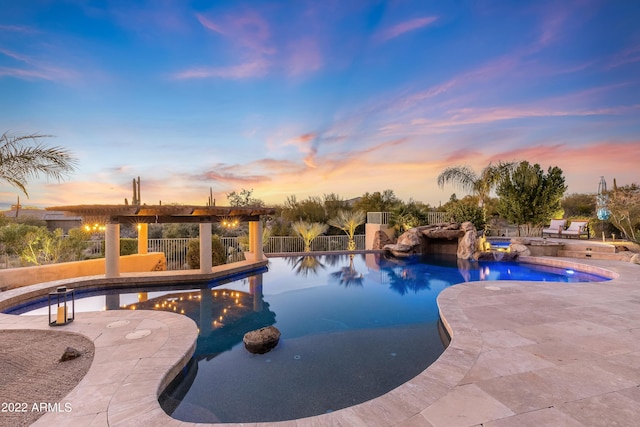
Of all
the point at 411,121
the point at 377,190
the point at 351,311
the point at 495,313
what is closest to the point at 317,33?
the point at 411,121

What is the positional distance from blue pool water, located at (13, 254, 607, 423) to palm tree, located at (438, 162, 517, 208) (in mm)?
9749

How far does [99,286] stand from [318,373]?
26.5ft

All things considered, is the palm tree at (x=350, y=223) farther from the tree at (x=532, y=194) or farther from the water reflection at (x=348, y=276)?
the tree at (x=532, y=194)

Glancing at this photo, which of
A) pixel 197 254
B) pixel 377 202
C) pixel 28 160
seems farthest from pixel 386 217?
pixel 28 160

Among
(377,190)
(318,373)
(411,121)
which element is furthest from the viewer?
(377,190)

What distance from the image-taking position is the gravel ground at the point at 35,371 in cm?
277

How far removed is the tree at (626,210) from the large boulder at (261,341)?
1576cm

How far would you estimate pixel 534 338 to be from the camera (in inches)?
161

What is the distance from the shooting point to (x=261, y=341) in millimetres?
4777

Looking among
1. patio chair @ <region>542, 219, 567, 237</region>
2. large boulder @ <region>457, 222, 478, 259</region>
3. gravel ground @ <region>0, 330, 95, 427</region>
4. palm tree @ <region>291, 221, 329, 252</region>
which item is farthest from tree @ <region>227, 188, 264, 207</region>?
patio chair @ <region>542, 219, 567, 237</region>

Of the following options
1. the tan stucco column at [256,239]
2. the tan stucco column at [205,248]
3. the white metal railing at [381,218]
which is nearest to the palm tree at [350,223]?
the white metal railing at [381,218]

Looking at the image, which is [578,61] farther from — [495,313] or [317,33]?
[495,313]

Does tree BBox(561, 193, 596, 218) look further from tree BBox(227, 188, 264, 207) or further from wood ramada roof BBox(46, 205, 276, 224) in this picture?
wood ramada roof BBox(46, 205, 276, 224)

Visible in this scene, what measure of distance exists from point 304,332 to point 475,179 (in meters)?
19.5
